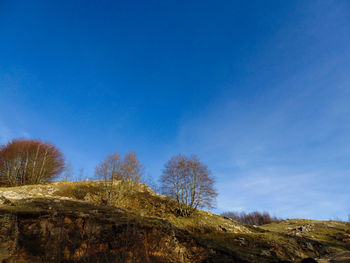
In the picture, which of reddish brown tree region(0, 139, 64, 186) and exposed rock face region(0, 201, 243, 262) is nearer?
exposed rock face region(0, 201, 243, 262)

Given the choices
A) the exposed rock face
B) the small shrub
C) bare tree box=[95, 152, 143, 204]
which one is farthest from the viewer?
the small shrub

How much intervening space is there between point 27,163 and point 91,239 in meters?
31.3

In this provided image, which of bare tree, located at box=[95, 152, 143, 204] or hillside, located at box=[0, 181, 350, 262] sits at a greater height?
bare tree, located at box=[95, 152, 143, 204]

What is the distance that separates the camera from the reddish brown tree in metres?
31.5

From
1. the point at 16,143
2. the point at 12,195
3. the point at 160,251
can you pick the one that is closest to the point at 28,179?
the point at 16,143

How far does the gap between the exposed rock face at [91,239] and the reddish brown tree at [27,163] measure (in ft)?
86.2

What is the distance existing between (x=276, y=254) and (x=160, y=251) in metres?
12.0

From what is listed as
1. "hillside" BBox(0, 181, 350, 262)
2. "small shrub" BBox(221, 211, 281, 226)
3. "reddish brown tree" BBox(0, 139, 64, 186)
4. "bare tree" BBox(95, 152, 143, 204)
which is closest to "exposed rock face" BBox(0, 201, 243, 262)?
"hillside" BBox(0, 181, 350, 262)

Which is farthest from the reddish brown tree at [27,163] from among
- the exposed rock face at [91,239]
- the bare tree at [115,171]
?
the exposed rock face at [91,239]

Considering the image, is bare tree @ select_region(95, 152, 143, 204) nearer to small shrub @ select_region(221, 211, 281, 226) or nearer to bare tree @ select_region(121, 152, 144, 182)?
bare tree @ select_region(121, 152, 144, 182)

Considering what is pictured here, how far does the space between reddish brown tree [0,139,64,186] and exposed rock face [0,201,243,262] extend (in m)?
26.3

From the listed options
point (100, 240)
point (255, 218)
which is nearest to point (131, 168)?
point (100, 240)

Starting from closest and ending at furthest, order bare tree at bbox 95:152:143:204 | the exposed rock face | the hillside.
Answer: the hillside → the exposed rock face → bare tree at bbox 95:152:143:204

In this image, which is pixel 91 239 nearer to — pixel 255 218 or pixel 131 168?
pixel 131 168
